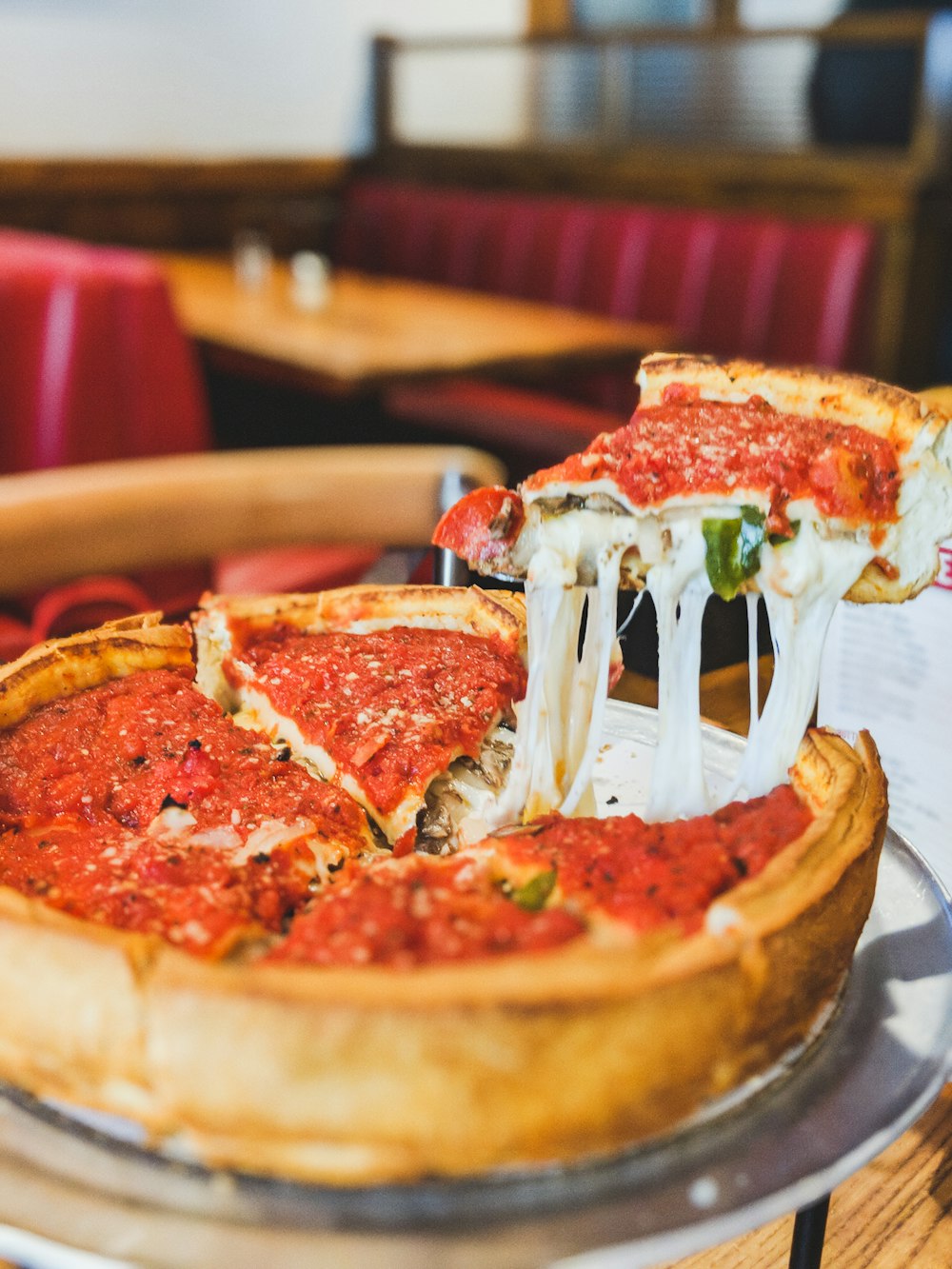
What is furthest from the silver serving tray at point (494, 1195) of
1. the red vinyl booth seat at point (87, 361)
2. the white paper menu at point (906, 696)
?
the red vinyl booth seat at point (87, 361)

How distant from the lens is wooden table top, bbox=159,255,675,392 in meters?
3.93

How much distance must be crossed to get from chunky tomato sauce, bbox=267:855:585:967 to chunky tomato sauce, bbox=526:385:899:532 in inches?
14.3

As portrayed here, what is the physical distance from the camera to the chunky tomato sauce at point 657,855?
87 centimetres

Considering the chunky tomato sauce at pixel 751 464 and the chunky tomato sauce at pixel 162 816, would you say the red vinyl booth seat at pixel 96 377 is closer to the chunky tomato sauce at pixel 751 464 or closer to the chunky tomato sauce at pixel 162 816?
the chunky tomato sauce at pixel 162 816

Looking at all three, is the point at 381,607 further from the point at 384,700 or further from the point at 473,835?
the point at 473,835

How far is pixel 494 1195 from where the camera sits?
73cm

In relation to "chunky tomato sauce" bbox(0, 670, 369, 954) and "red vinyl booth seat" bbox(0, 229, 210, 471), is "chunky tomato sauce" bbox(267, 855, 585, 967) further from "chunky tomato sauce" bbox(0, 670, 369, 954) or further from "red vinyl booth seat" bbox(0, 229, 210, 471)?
"red vinyl booth seat" bbox(0, 229, 210, 471)

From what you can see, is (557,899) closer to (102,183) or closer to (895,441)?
(895,441)

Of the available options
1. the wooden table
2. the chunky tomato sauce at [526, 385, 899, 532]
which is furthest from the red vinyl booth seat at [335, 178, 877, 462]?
the wooden table

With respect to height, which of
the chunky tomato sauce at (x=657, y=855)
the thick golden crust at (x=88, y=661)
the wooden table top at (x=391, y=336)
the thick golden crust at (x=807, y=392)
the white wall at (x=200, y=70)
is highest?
the white wall at (x=200, y=70)

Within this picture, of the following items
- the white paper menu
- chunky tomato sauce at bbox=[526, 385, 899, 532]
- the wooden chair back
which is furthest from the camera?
the wooden chair back

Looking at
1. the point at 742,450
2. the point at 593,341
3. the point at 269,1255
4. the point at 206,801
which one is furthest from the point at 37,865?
the point at 593,341

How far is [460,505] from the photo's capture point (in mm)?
1052

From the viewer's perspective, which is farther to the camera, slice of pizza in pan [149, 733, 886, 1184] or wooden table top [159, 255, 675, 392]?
wooden table top [159, 255, 675, 392]
